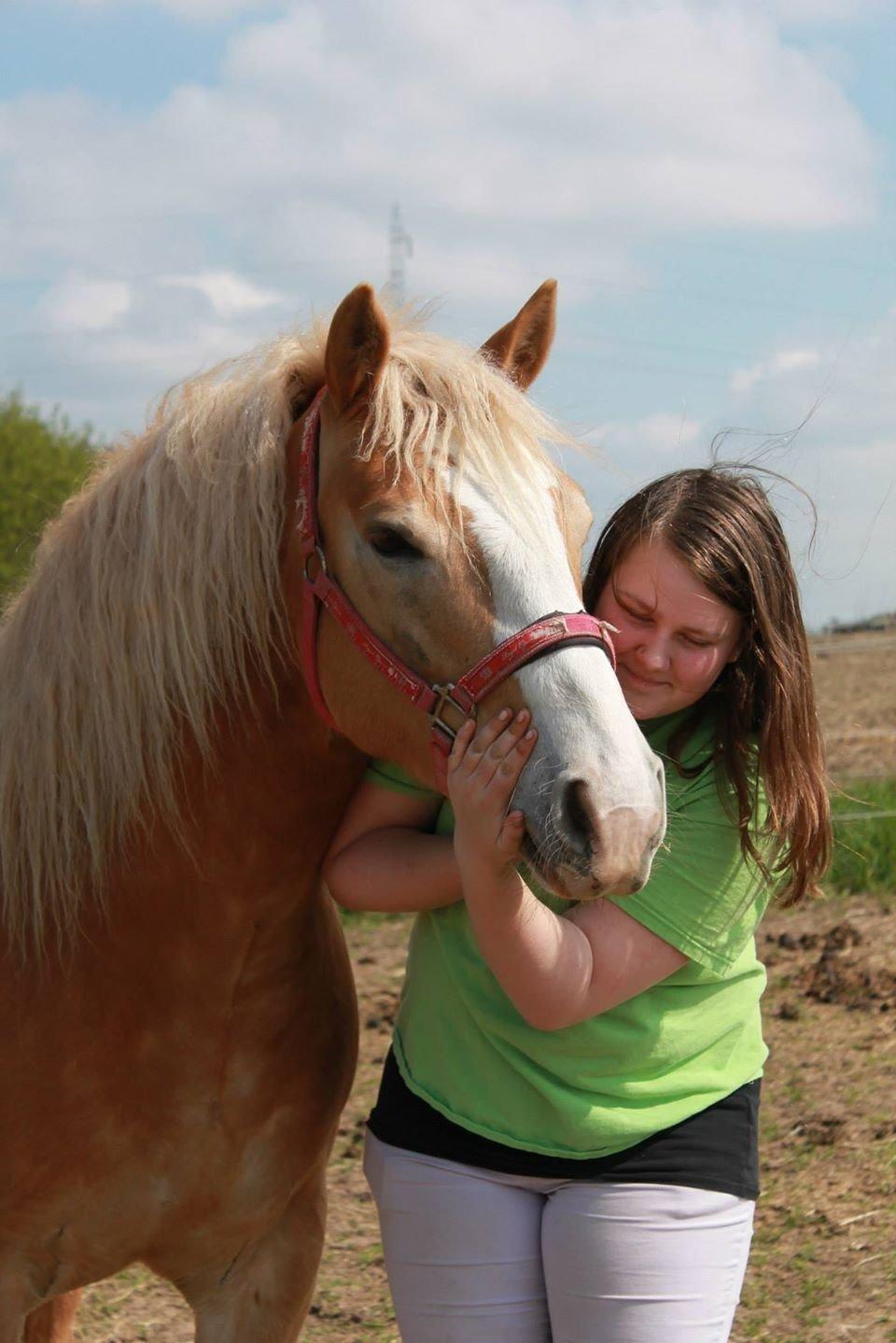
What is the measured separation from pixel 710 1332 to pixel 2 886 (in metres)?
1.29

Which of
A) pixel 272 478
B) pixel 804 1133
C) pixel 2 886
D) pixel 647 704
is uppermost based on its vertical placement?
pixel 272 478

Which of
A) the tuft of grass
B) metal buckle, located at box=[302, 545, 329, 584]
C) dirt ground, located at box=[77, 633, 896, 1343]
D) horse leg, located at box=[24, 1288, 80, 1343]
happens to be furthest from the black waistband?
the tuft of grass

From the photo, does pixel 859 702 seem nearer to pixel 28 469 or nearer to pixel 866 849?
pixel 866 849

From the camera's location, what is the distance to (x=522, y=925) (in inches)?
72.9

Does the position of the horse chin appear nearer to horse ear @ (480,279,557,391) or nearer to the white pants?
the white pants

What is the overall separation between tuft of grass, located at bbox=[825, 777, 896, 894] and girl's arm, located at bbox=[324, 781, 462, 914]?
4.64 meters

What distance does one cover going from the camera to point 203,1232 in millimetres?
2361

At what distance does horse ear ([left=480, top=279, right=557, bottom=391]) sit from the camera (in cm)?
234

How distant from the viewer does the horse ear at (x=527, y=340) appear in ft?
7.68

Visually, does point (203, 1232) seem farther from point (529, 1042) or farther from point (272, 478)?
point (272, 478)

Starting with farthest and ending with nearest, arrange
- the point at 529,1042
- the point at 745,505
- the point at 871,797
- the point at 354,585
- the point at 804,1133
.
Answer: the point at 871,797, the point at 804,1133, the point at 745,505, the point at 529,1042, the point at 354,585

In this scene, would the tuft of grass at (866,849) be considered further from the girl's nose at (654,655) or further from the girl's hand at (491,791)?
the girl's hand at (491,791)

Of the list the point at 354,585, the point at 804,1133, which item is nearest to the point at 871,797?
the point at 804,1133

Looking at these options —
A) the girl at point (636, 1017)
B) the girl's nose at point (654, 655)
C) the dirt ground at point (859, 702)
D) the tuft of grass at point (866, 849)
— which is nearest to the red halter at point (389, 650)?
the girl's nose at point (654, 655)
